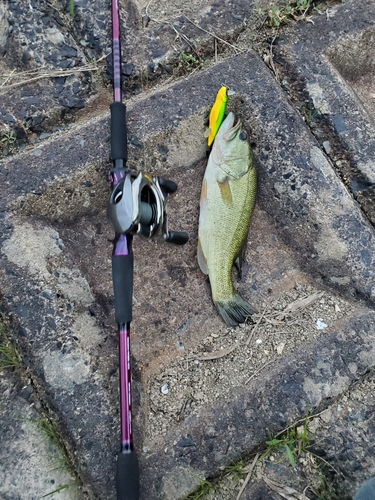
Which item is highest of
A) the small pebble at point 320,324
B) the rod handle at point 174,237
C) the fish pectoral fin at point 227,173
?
the fish pectoral fin at point 227,173

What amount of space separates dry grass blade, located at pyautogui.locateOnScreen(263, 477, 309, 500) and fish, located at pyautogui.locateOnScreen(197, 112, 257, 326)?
850 mm

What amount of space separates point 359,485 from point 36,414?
1.49 meters

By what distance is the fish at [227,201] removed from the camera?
2.60 meters

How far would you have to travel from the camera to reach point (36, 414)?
2.15 metres

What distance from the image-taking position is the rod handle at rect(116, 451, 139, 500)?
1.94m

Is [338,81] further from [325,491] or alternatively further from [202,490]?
[202,490]

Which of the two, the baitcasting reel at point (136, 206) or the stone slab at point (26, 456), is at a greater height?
the baitcasting reel at point (136, 206)

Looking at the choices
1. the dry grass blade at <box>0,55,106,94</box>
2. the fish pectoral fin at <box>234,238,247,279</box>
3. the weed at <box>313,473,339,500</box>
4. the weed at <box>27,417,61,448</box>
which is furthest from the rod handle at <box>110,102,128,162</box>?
the weed at <box>313,473,339,500</box>

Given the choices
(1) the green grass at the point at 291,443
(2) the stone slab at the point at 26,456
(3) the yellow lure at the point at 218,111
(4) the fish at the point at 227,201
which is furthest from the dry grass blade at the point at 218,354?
(3) the yellow lure at the point at 218,111

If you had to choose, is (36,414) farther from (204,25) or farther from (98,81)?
(204,25)

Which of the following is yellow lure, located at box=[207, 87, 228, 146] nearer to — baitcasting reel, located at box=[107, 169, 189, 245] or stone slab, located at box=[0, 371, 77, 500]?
baitcasting reel, located at box=[107, 169, 189, 245]

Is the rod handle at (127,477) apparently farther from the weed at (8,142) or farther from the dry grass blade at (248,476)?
the weed at (8,142)

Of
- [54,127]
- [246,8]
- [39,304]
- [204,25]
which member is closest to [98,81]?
[54,127]

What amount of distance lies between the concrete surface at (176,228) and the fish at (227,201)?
11 centimetres
